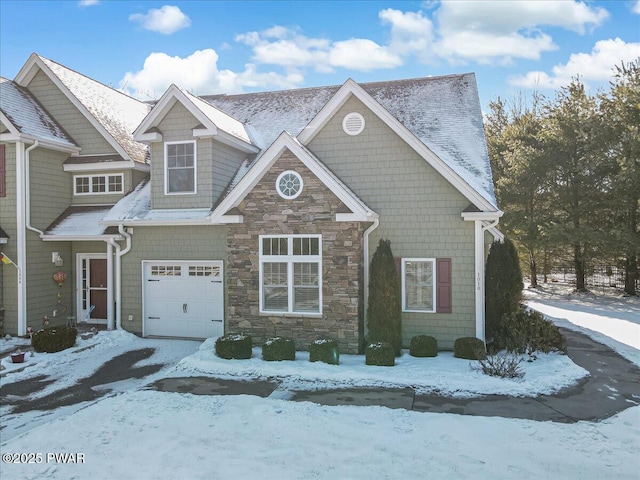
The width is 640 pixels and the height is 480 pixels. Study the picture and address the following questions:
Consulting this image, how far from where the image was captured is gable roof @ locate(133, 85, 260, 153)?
13.4 metres

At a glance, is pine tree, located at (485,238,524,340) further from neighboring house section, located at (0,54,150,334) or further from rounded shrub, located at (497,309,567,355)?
neighboring house section, located at (0,54,150,334)

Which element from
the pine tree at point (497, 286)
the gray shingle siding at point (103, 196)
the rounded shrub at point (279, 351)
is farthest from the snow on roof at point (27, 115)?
the pine tree at point (497, 286)

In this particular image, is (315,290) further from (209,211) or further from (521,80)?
(521,80)

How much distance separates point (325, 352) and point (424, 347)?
8.20 ft

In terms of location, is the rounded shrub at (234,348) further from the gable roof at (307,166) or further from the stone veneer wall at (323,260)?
the gable roof at (307,166)

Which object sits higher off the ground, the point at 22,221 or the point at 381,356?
the point at 22,221

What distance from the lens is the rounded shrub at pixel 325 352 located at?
1085cm

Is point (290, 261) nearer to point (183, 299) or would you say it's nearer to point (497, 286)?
point (183, 299)

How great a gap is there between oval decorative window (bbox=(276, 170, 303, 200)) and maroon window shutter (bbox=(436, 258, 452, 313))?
4145mm

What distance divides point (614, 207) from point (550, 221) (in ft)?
9.72

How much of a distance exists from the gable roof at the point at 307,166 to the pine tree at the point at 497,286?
338 centimetres

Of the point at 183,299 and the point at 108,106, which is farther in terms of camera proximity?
the point at 108,106

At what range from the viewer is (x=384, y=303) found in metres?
11.6

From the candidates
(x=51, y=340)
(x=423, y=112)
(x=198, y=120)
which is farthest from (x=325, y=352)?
(x=423, y=112)
